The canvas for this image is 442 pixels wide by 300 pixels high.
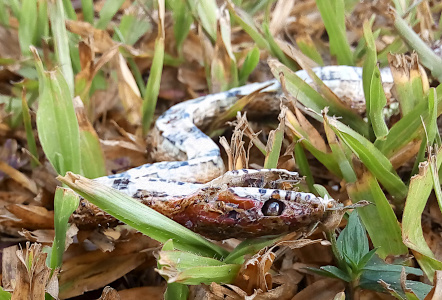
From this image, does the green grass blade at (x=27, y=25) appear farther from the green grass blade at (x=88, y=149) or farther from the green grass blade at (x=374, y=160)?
the green grass blade at (x=374, y=160)

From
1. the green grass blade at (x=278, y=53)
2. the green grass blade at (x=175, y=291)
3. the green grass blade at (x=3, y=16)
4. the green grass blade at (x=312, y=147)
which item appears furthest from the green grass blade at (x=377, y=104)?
the green grass blade at (x=3, y=16)

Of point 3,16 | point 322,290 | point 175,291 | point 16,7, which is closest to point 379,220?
point 322,290

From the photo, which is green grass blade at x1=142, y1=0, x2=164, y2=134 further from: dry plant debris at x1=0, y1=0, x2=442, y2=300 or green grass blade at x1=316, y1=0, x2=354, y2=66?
green grass blade at x1=316, y1=0, x2=354, y2=66

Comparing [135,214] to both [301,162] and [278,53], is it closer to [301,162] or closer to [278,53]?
[301,162]

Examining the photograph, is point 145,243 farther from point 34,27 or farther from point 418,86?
point 34,27

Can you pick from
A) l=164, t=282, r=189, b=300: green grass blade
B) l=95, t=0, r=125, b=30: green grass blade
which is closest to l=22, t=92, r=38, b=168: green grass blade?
l=95, t=0, r=125, b=30: green grass blade

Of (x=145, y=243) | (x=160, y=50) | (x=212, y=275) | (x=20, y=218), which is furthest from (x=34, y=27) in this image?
(x=212, y=275)
